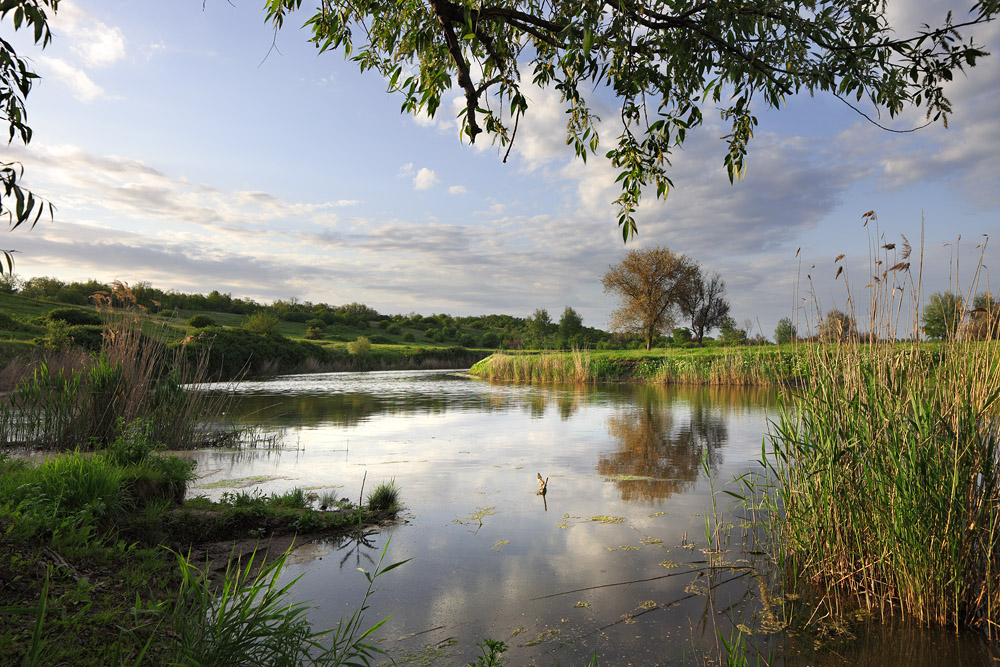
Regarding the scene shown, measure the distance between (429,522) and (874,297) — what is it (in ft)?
13.1

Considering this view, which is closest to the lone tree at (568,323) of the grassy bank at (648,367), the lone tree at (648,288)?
the lone tree at (648,288)

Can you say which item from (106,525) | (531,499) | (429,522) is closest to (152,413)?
(106,525)

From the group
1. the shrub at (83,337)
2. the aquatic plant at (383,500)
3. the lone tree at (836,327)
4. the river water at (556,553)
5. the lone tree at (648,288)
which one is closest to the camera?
the river water at (556,553)

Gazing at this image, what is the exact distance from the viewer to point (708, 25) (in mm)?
3324

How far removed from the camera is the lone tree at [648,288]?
38969 mm

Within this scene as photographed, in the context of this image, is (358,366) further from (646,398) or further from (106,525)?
(106,525)

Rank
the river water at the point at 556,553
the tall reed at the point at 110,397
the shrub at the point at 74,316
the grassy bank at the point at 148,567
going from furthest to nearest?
the shrub at the point at 74,316
the tall reed at the point at 110,397
the river water at the point at 556,553
the grassy bank at the point at 148,567

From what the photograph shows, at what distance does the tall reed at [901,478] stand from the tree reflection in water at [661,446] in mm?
2068

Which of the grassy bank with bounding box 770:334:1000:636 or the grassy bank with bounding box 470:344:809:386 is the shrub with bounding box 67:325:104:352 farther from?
the grassy bank with bounding box 770:334:1000:636

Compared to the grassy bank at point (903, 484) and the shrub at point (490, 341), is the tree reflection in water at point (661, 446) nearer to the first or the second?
the grassy bank at point (903, 484)

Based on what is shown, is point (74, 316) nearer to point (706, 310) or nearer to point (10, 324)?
point (10, 324)

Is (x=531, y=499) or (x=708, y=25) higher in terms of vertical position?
(x=708, y=25)

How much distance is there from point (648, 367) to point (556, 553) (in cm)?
2201

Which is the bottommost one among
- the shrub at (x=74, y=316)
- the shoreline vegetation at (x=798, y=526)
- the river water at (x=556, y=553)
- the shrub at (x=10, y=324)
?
the river water at (x=556, y=553)
